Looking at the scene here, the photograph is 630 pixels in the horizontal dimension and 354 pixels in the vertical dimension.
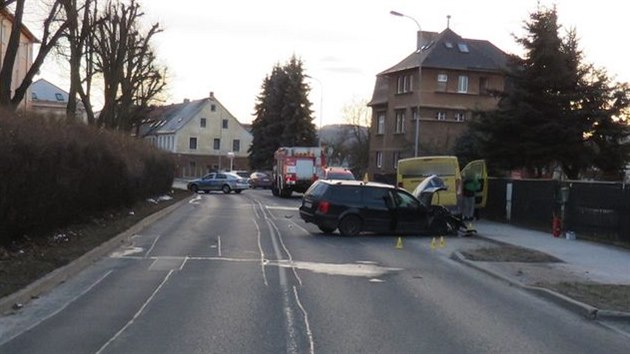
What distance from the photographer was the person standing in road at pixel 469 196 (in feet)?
92.3

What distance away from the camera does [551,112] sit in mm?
33594

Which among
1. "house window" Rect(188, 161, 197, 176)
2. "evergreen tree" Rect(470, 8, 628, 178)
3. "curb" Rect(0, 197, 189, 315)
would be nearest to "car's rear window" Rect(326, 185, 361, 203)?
"curb" Rect(0, 197, 189, 315)

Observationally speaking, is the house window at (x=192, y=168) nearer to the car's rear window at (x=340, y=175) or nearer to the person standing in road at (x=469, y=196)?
the car's rear window at (x=340, y=175)

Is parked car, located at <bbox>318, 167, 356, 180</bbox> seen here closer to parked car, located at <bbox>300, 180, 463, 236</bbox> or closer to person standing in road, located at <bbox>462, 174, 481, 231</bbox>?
person standing in road, located at <bbox>462, 174, 481, 231</bbox>

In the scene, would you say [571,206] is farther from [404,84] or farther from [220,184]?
[220,184]

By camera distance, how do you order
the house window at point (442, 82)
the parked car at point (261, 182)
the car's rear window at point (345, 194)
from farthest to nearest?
the parked car at point (261, 182) < the house window at point (442, 82) < the car's rear window at point (345, 194)

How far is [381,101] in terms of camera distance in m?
60.6

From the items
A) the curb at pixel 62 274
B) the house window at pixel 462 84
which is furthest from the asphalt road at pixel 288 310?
the house window at pixel 462 84

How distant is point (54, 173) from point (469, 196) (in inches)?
656

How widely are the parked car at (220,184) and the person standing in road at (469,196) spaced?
28272 millimetres

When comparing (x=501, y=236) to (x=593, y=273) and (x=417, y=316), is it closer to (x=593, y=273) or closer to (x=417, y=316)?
(x=593, y=273)

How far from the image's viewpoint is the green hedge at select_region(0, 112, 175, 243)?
13398mm

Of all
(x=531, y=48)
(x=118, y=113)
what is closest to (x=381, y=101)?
(x=118, y=113)

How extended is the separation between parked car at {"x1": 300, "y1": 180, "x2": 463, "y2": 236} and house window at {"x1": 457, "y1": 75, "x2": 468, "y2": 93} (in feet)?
112
